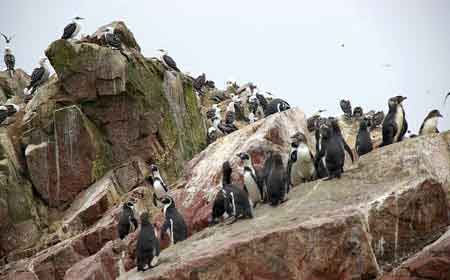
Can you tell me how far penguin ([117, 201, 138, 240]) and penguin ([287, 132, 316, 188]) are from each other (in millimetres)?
4615

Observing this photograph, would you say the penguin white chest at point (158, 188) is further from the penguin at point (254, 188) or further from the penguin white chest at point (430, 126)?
the penguin white chest at point (430, 126)

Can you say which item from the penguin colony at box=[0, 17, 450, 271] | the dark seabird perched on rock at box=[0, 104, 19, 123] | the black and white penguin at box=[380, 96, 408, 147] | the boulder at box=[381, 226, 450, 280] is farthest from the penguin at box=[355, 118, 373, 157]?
the dark seabird perched on rock at box=[0, 104, 19, 123]

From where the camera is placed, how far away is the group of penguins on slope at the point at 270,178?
47.1ft

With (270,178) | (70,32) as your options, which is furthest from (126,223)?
(70,32)

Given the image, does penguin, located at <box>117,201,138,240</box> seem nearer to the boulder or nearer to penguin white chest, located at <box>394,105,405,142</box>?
penguin white chest, located at <box>394,105,405,142</box>

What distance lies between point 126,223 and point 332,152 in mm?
6240

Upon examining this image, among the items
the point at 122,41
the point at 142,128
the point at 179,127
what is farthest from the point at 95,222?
the point at 122,41

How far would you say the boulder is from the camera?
10.9 meters

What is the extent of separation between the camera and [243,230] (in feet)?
43.7

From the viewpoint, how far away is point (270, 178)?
588 inches

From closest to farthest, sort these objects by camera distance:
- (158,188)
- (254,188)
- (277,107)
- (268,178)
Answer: (268,178), (254,188), (158,188), (277,107)

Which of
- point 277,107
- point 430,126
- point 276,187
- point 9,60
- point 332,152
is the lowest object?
point 276,187

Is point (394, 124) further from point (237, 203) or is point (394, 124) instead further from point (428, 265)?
point (428, 265)

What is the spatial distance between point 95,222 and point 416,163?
10661 mm
